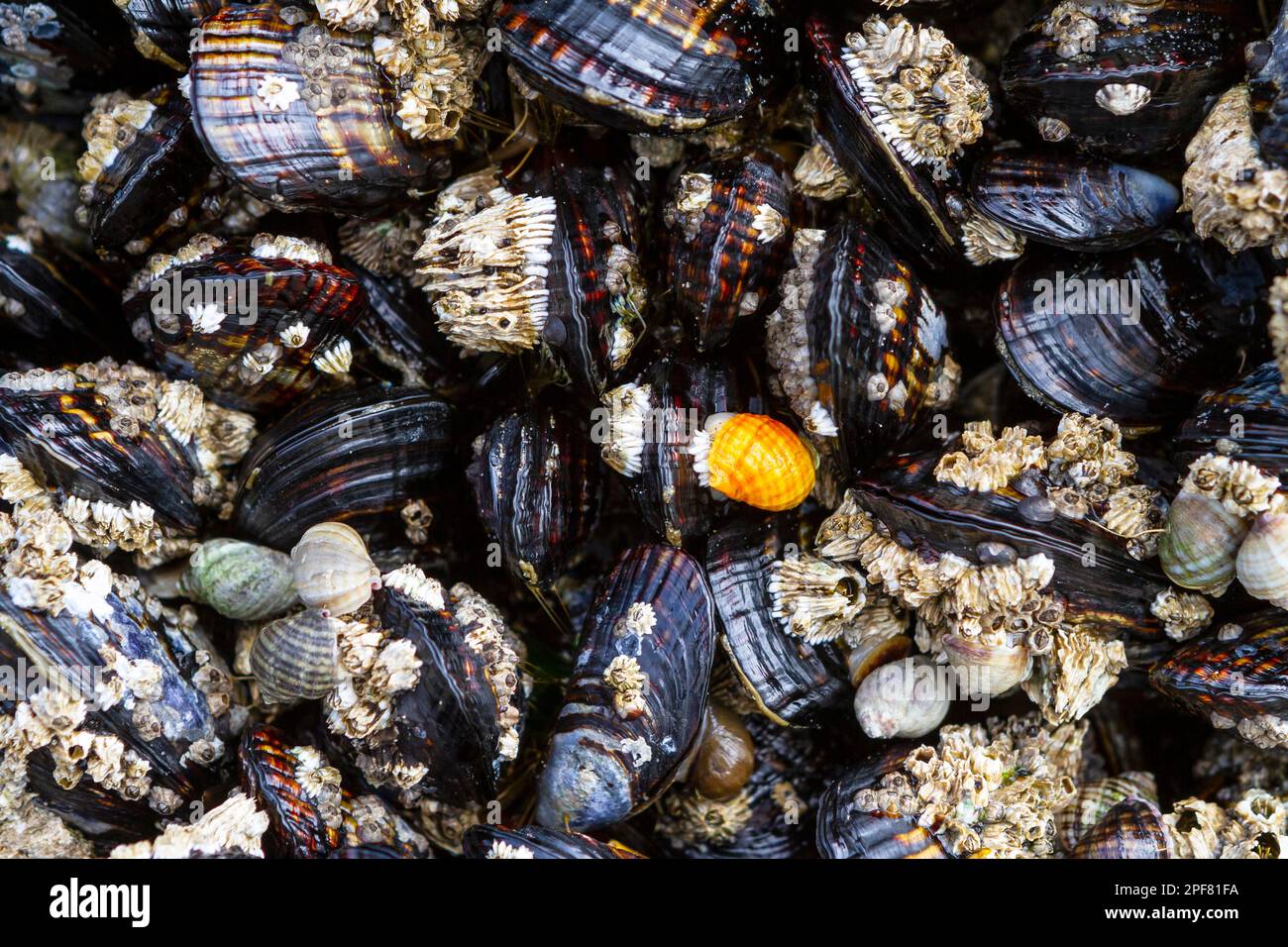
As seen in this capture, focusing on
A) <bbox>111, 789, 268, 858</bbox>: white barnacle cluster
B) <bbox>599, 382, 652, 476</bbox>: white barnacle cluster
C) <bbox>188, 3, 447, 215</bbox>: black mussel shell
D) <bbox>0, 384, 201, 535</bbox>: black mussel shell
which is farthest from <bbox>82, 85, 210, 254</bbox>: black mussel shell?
<bbox>111, 789, 268, 858</bbox>: white barnacle cluster

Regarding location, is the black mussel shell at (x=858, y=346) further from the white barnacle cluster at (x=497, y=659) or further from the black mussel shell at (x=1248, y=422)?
the white barnacle cluster at (x=497, y=659)

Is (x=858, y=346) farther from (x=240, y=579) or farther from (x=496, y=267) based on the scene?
(x=240, y=579)

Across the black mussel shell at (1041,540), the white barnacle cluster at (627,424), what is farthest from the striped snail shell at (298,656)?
the black mussel shell at (1041,540)

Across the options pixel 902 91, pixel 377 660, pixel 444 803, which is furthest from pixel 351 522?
pixel 902 91

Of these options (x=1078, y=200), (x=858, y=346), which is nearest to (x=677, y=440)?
(x=858, y=346)

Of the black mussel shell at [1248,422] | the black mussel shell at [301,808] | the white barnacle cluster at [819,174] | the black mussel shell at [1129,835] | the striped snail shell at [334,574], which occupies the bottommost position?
the black mussel shell at [301,808]
